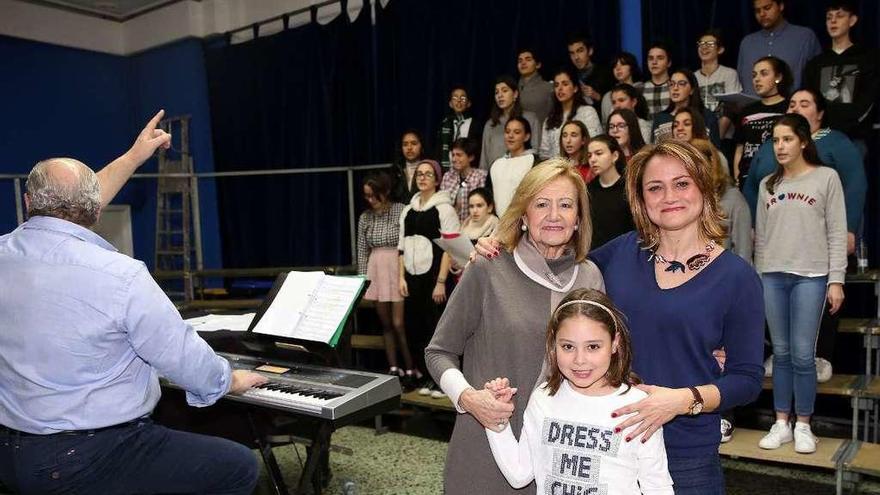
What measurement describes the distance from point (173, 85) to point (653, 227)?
788cm

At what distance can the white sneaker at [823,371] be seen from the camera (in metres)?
3.29

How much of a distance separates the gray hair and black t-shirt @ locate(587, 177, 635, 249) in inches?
79.8

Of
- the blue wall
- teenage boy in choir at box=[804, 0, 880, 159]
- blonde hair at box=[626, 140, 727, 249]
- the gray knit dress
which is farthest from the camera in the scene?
the blue wall

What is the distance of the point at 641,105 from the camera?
13.0ft

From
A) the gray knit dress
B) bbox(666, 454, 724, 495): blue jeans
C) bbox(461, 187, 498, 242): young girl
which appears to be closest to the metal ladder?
bbox(461, 187, 498, 242): young girl

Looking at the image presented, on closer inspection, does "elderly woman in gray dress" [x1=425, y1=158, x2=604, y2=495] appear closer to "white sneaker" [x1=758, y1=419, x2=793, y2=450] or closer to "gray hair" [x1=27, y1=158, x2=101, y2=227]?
"gray hair" [x1=27, y1=158, x2=101, y2=227]

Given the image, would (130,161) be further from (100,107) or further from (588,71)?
(100,107)

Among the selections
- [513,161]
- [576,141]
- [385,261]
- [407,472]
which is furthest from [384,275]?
[576,141]

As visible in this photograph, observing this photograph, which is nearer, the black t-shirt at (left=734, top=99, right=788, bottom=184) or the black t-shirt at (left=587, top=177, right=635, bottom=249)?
the black t-shirt at (left=587, top=177, right=635, bottom=249)

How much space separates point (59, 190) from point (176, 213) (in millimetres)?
6637

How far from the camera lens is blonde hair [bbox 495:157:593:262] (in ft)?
5.22

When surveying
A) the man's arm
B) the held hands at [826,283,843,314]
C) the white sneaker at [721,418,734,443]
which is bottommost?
the white sneaker at [721,418,734,443]

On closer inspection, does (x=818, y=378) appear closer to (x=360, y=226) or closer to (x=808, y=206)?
(x=808, y=206)

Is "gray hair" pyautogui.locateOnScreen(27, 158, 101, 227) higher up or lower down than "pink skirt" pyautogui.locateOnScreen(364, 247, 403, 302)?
higher up
